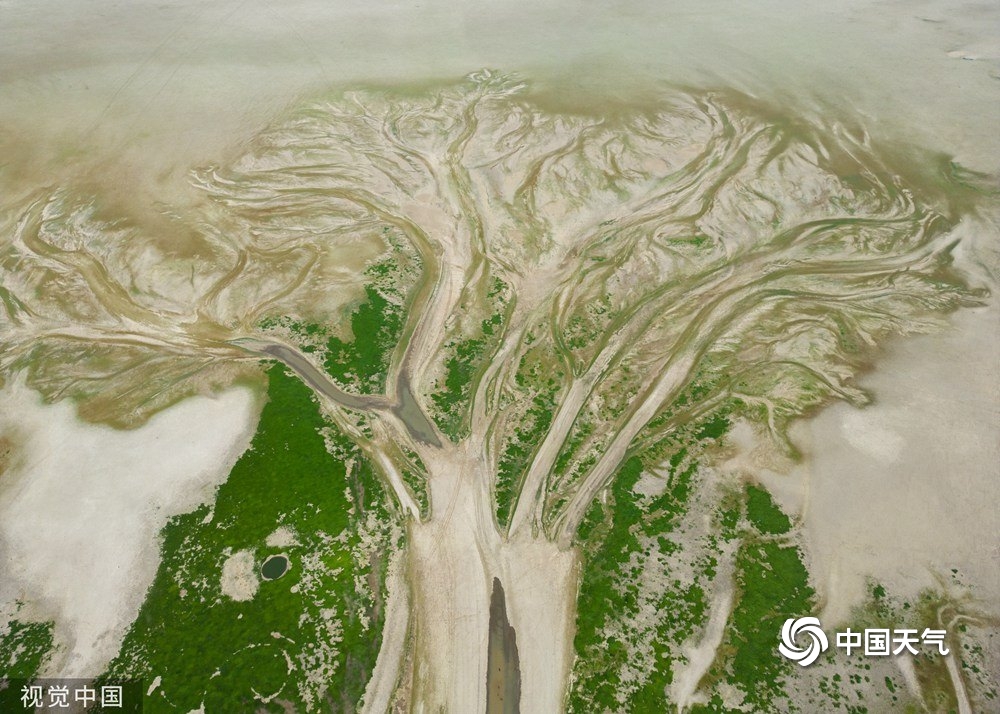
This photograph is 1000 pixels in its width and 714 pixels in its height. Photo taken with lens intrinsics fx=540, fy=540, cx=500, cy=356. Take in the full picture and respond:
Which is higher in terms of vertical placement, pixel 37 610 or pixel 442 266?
pixel 442 266

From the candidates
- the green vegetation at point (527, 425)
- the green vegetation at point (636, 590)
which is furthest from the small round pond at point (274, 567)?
the green vegetation at point (636, 590)

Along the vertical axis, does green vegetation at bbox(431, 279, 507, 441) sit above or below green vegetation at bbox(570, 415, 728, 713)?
above

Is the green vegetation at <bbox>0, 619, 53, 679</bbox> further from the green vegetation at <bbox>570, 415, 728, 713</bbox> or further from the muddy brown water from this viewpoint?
the green vegetation at <bbox>570, 415, 728, 713</bbox>

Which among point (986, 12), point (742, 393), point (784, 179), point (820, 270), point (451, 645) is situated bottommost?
point (451, 645)

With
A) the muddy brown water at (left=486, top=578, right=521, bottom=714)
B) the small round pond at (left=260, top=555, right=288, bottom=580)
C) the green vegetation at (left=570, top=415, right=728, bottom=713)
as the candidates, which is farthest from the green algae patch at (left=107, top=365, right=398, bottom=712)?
the green vegetation at (left=570, top=415, right=728, bottom=713)

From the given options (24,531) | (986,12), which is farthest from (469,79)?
(986,12)

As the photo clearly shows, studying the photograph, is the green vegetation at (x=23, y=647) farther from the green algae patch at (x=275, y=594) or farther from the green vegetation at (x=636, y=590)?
the green vegetation at (x=636, y=590)

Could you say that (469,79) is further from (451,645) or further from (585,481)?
(451,645)
